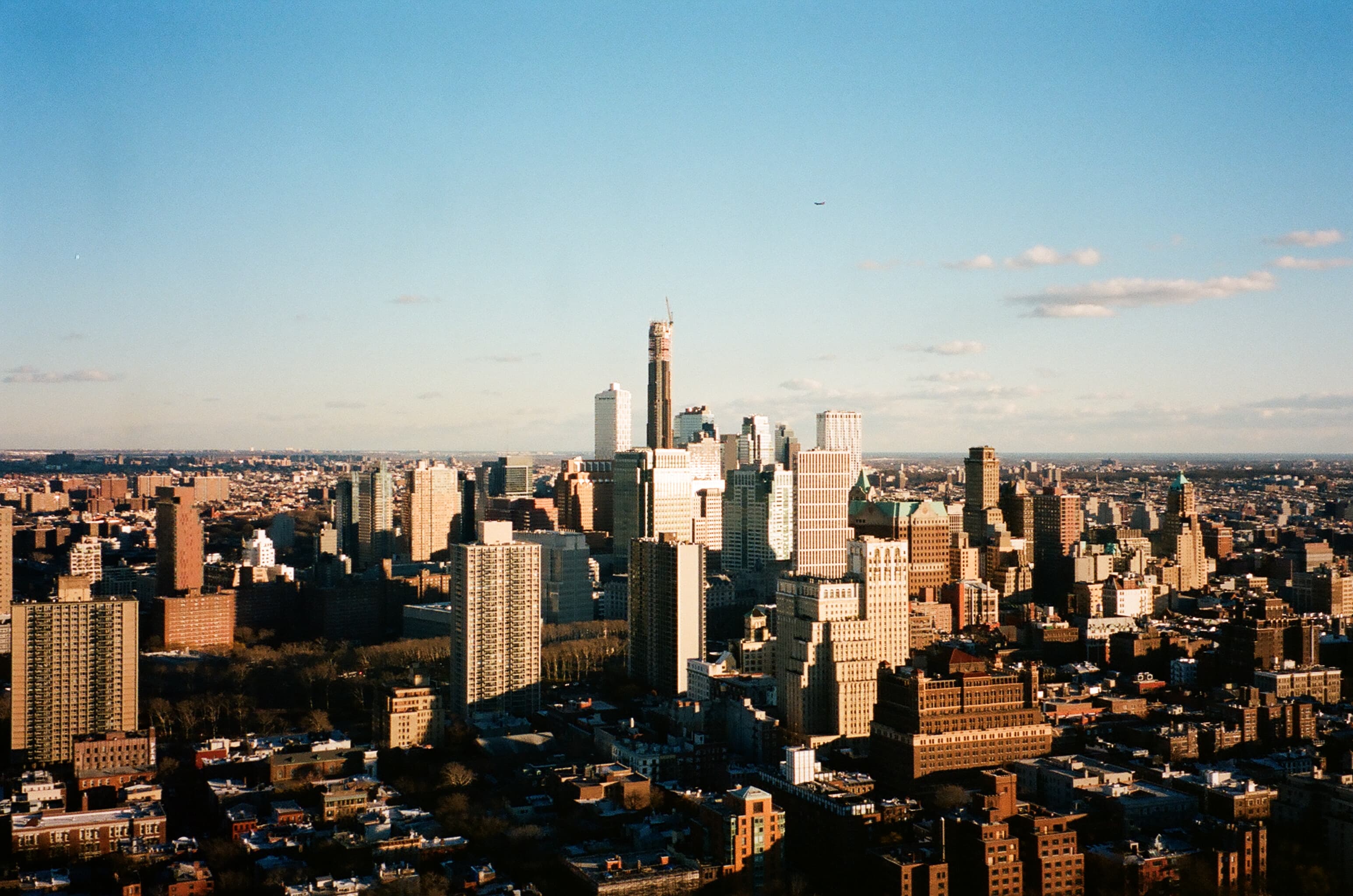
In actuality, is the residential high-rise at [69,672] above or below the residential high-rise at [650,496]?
below

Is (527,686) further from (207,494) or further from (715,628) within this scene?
(207,494)

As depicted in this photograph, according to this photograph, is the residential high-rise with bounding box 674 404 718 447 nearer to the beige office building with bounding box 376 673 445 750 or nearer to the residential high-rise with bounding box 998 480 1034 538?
the residential high-rise with bounding box 998 480 1034 538

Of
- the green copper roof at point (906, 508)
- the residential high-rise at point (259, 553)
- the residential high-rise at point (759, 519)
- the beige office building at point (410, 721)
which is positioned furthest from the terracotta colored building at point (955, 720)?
the residential high-rise at point (259, 553)

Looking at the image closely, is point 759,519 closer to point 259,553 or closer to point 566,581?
point 566,581

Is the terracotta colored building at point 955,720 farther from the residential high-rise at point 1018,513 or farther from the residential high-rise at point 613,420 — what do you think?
the residential high-rise at point 613,420

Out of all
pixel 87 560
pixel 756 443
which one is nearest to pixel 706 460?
pixel 756 443

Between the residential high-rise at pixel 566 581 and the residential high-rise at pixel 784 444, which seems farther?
the residential high-rise at pixel 784 444
